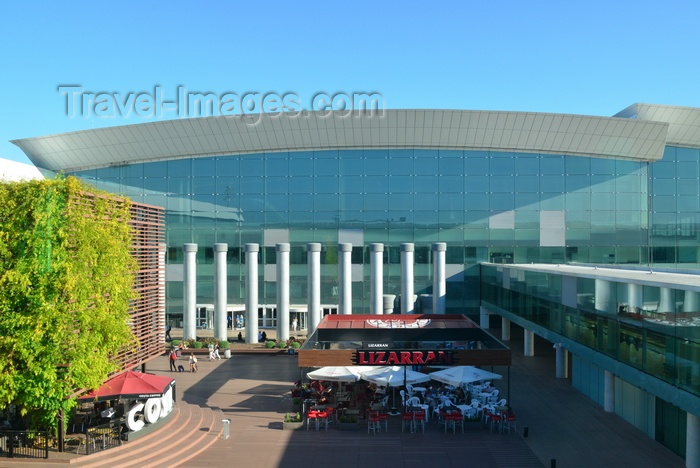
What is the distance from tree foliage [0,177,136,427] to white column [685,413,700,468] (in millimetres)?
18749

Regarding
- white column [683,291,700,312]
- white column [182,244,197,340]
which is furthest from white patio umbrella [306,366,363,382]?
white column [182,244,197,340]

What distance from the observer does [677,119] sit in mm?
44750

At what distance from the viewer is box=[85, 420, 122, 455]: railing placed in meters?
20.7

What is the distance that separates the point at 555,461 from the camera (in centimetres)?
1927

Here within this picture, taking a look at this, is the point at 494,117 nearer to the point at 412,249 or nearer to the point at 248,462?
the point at 412,249

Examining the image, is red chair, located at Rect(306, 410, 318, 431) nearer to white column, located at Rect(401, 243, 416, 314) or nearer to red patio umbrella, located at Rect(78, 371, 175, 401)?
red patio umbrella, located at Rect(78, 371, 175, 401)

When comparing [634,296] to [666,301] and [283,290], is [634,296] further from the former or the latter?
[283,290]

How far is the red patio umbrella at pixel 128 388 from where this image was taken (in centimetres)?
2245

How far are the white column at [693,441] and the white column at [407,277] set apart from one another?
25.7 metres

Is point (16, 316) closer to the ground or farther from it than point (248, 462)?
farther from it

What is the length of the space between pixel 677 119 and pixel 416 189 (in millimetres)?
19277

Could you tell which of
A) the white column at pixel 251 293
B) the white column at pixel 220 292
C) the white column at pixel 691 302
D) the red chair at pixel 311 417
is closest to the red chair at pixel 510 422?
the red chair at pixel 311 417

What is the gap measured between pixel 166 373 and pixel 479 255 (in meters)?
24.0

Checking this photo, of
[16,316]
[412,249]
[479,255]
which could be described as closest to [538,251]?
[479,255]
